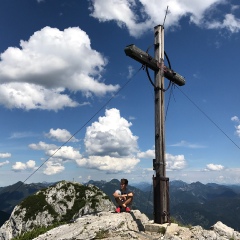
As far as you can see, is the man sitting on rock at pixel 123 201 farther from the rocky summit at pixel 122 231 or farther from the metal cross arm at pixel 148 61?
the metal cross arm at pixel 148 61

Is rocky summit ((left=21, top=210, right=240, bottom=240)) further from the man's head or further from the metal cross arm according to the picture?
the metal cross arm

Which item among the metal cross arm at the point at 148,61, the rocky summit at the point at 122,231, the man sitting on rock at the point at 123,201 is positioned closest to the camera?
the rocky summit at the point at 122,231

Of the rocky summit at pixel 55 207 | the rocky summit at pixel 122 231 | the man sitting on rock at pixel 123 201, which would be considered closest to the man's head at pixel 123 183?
the man sitting on rock at pixel 123 201

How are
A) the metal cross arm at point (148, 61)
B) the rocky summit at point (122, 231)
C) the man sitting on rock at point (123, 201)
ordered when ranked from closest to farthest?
1. the rocky summit at point (122, 231)
2. the metal cross arm at point (148, 61)
3. the man sitting on rock at point (123, 201)

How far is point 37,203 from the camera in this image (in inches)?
4592

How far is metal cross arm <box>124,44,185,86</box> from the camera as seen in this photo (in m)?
12.0

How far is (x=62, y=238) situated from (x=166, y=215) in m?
4.26

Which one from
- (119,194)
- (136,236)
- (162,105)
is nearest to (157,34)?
(162,105)

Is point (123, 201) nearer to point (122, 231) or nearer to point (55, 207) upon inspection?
point (122, 231)

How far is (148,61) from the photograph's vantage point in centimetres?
1273

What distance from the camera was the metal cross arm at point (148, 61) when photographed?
11977mm

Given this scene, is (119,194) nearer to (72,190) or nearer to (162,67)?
(162,67)

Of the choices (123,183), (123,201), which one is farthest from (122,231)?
(123,183)

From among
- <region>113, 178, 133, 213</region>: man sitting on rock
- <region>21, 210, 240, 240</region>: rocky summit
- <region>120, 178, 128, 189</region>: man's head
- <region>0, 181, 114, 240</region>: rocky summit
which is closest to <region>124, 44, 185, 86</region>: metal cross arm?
<region>120, 178, 128, 189</region>: man's head
